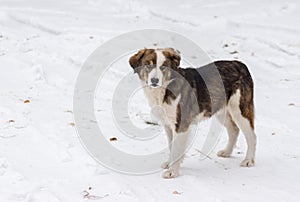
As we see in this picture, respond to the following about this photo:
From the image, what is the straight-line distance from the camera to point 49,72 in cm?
934

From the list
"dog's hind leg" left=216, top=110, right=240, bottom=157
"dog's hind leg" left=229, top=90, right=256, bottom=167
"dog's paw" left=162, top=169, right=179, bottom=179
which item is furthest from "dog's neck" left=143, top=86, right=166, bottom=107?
"dog's hind leg" left=216, top=110, right=240, bottom=157

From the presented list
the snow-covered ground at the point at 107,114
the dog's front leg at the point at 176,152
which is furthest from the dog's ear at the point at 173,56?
the snow-covered ground at the point at 107,114

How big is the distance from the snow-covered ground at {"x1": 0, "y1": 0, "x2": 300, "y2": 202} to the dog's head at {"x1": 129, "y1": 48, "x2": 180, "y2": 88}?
3.58 ft

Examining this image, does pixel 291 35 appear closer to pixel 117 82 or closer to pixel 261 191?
pixel 117 82

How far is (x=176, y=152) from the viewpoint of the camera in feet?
18.0

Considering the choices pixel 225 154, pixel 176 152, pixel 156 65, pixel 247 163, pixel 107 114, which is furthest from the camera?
pixel 107 114

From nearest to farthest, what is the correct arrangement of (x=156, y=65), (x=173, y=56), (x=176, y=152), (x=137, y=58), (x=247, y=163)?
(x=156, y=65)
(x=173, y=56)
(x=137, y=58)
(x=176, y=152)
(x=247, y=163)

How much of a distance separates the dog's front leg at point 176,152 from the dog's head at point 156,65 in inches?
25.5

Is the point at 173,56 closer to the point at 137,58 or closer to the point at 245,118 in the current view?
the point at 137,58

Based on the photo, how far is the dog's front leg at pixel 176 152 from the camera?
541 centimetres

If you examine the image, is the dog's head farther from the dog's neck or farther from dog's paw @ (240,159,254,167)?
dog's paw @ (240,159,254,167)

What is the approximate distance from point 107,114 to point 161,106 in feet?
7.67

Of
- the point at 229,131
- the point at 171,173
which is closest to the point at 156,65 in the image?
the point at 171,173

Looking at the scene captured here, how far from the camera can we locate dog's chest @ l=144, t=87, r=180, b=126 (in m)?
5.35
